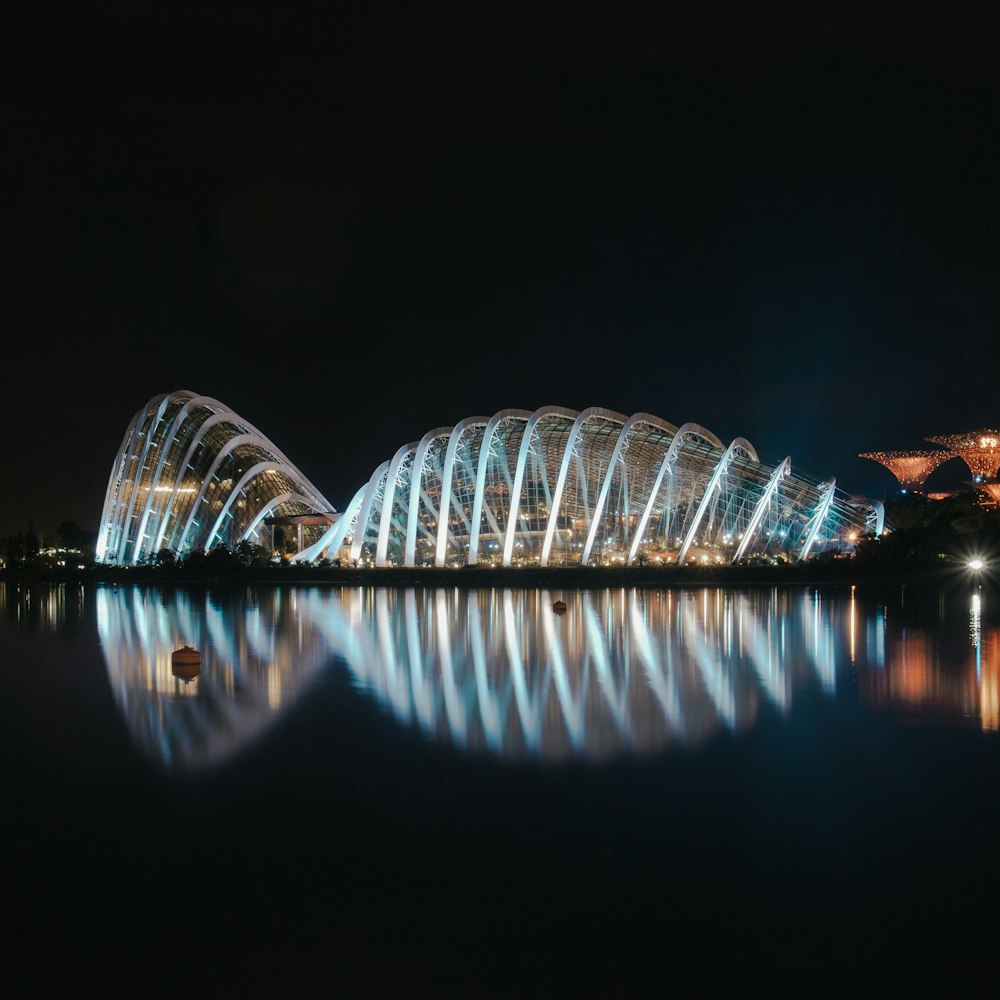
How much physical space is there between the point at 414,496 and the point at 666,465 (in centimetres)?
1585

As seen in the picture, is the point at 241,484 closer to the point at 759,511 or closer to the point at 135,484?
the point at 135,484

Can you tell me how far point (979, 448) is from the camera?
463 ft

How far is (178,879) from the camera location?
35.0ft

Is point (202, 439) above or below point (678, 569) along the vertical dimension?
above

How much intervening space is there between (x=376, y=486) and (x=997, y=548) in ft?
131

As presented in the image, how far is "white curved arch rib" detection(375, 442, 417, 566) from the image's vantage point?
232 ft

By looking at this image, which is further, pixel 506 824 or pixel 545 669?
pixel 545 669

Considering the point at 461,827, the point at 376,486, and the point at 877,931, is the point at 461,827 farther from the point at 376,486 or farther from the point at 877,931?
the point at 376,486

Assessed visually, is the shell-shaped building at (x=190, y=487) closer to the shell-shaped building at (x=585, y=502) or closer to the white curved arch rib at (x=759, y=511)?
the shell-shaped building at (x=585, y=502)

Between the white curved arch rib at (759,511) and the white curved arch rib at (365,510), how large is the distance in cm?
2339

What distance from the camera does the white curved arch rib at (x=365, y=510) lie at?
71812 millimetres

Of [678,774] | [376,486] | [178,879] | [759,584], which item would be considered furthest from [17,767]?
[376,486]

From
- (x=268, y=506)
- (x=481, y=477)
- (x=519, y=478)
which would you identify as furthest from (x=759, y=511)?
(x=268, y=506)

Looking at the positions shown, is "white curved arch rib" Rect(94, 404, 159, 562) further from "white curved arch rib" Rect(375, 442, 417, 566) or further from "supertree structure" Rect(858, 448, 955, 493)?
"supertree structure" Rect(858, 448, 955, 493)
